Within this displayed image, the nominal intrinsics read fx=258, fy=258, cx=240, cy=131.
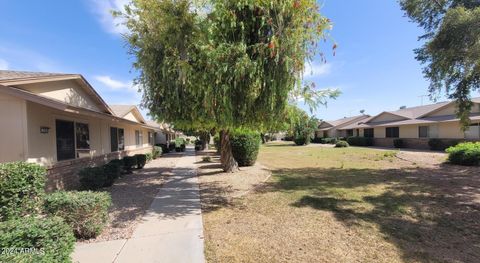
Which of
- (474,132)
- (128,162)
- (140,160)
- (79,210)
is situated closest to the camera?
(79,210)

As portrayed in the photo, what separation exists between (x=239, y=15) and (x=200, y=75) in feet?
6.56

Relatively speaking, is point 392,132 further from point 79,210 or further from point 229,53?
point 79,210

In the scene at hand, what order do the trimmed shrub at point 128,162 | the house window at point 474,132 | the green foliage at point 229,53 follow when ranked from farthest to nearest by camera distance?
the house window at point 474,132, the trimmed shrub at point 128,162, the green foliage at point 229,53

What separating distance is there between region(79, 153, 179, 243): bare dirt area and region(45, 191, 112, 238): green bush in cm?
21

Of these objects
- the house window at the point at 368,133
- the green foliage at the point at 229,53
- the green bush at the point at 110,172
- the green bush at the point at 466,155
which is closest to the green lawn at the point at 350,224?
the green foliage at the point at 229,53

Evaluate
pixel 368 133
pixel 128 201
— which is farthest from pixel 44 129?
pixel 368 133

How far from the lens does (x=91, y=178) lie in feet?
29.0

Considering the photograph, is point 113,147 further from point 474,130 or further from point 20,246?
point 474,130

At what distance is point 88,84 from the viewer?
1152 centimetres

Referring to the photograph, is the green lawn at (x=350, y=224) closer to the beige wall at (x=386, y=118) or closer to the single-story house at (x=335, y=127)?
the beige wall at (x=386, y=118)

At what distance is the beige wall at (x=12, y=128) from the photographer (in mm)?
7148

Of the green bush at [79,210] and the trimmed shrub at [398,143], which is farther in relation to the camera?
the trimmed shrub at [398,143]

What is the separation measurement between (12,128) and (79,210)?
4358 millimetres

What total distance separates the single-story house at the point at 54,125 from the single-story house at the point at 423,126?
2540cm
